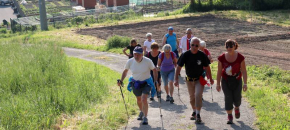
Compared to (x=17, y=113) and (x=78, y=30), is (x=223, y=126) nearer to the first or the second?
(x=17, y=113)

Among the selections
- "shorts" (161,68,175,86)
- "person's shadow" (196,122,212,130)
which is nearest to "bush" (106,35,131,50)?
"shorts" (161,68,175,86)

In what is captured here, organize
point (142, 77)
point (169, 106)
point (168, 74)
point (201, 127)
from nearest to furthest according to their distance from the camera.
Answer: point (201, 127)
point (142, 77)
point (169, 106)
point (168, 74)

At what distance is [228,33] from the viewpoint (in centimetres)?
2977

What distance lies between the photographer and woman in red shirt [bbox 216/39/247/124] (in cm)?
867

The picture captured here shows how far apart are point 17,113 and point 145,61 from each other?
326 centimetres

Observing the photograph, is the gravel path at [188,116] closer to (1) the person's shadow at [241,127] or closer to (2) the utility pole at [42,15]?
(1) the person's shadow at [241,127]

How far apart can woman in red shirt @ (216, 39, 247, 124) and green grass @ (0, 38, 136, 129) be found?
251cm

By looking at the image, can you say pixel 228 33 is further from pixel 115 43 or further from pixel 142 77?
pixel 142 77

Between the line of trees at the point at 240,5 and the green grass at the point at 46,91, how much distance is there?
96.9 feet

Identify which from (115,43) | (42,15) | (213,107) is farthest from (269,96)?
(42,15)

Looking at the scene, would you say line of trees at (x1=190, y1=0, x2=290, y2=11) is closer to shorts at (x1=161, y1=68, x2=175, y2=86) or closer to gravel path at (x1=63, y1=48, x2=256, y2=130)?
gravel path at (x1=63, y1=48, x2=256, y2=130)

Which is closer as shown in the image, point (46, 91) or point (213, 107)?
point (213, 107)

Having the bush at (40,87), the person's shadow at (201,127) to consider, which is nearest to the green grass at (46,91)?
the bush at (40,87)

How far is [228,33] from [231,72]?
2154 cm
